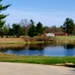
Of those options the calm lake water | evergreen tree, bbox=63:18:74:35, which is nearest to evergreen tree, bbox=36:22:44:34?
evergreen tree, bbox=63:18:74:35

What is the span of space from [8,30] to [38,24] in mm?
12938

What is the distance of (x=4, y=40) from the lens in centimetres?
8062

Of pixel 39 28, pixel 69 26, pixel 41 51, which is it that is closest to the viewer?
pixel 41 51

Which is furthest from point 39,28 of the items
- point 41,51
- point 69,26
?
point 41,51

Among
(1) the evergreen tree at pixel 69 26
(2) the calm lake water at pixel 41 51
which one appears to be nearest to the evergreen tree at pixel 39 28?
(1) the evergreen tree at pixel 69 26

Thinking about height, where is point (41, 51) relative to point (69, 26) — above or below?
below

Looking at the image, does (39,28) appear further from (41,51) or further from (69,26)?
(41,51)

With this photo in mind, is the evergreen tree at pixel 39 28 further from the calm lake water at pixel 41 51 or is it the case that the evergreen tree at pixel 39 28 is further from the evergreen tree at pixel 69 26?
the calm lake water at pixel 41 51

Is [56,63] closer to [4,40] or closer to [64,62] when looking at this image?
[64,62]

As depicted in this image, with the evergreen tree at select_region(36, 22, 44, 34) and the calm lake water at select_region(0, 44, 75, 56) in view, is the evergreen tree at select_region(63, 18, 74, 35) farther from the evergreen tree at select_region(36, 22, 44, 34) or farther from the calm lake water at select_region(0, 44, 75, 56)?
the calm lake water at select_region(0, 44, 75, 56)

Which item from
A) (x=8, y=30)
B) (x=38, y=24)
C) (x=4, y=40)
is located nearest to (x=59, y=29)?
(x=38, y=24)

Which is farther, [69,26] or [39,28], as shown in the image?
[69,26]

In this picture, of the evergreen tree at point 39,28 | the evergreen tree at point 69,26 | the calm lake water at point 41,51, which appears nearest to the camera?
the calm lake water at point 41,51

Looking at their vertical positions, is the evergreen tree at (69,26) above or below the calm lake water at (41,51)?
above
